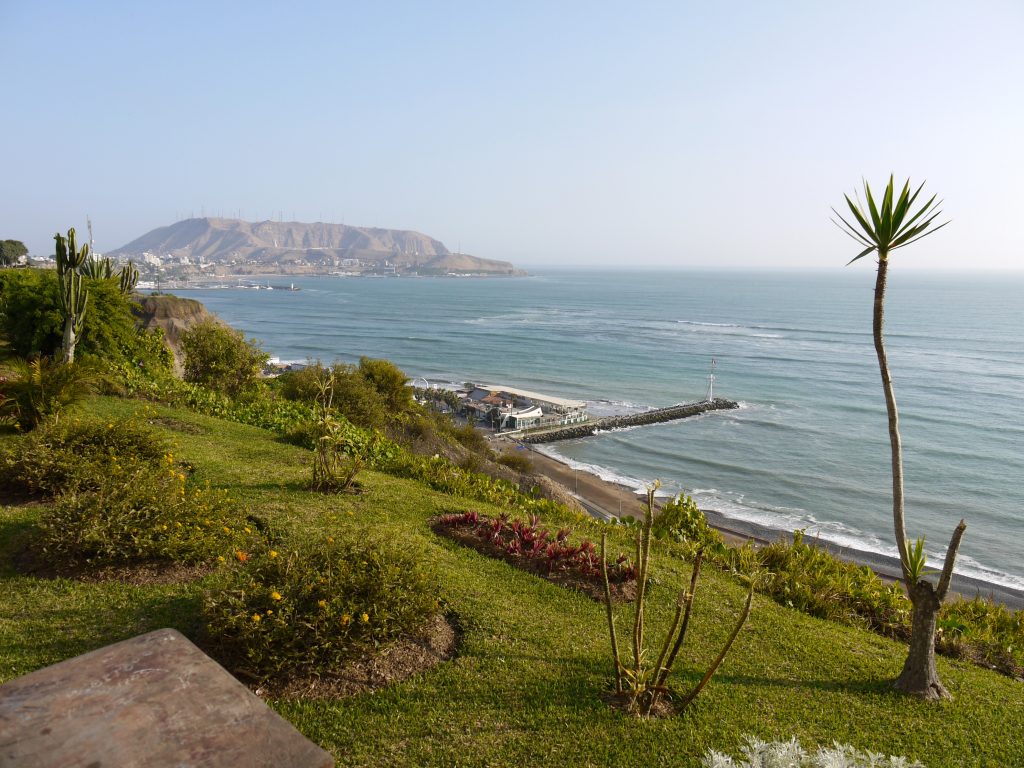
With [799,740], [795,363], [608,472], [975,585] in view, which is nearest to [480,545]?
[799,740]

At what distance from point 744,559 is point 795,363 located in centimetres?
6125

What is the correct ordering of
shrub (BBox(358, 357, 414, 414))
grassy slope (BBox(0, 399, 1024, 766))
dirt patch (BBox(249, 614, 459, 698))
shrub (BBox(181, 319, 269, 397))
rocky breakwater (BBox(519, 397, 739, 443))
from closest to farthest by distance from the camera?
grassy slope (BBox(0, 399, 1024, 766))
dirt patch (BBox(249, 614, 459, 698))
shrub (BBox(181, 319, 269, 397))
shrub (BBox(358, 357, 414, 414))
rocky breakwater (BBox(519, 397, 739, 443))

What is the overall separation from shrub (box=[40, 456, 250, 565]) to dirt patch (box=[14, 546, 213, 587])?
0.22ft

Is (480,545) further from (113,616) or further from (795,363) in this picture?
(795,363)

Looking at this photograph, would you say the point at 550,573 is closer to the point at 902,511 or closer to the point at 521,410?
the point at 902,511

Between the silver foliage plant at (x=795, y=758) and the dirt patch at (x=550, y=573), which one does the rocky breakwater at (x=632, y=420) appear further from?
the silver foliage plant at (x=795, y=758)

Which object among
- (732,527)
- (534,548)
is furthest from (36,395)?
(732,527)

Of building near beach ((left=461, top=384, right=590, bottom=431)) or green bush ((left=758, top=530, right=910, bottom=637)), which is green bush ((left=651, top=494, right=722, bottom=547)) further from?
building near beach ((left=461, top=384, right=590, bottom=431))

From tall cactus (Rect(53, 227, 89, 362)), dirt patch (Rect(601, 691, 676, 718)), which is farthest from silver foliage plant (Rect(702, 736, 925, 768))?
Answer: tall cactus (Rect(53, 227, 89, 362))

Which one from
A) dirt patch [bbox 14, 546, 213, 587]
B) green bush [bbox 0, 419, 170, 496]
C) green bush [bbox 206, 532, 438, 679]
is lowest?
dirt patch [bbox 14, 546, 213, 587]

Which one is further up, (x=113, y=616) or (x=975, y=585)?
(x=113, y=616)

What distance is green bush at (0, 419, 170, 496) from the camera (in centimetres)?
753

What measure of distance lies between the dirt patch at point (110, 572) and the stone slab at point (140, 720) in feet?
9.79

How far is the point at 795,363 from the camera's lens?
64.7 meters
